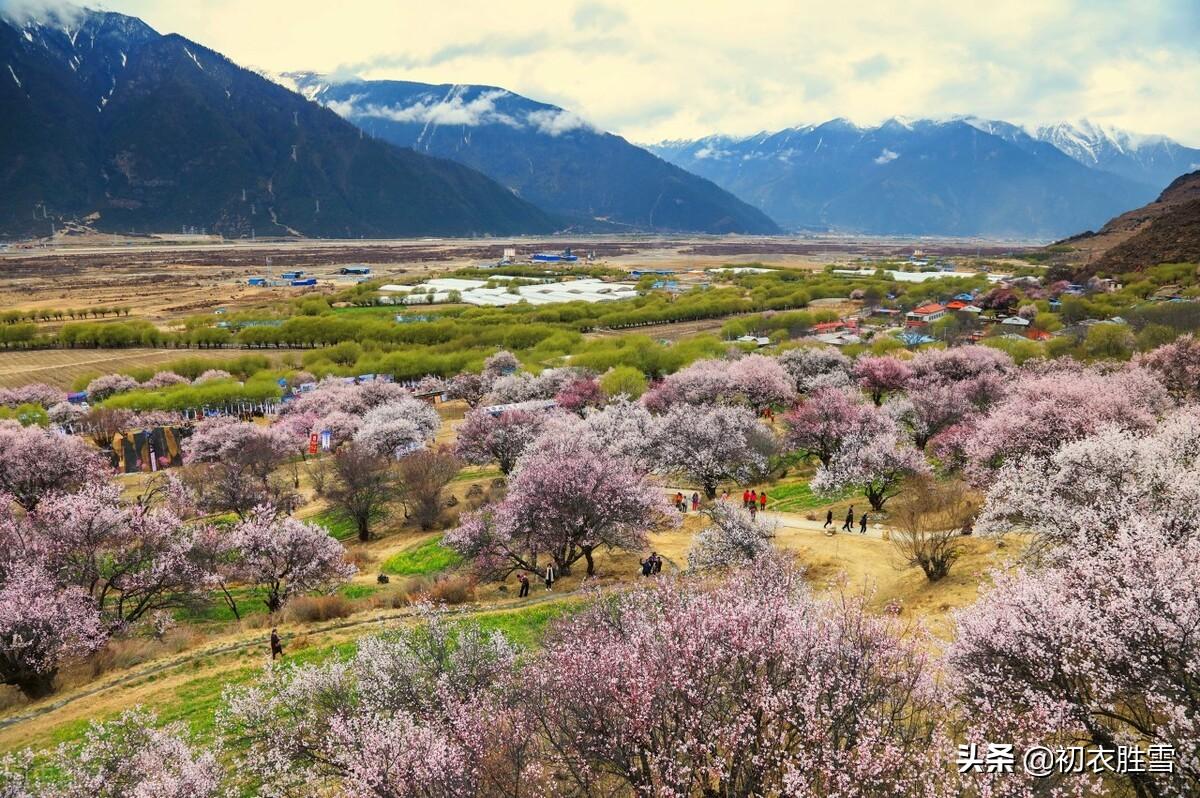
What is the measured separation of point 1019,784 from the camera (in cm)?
932

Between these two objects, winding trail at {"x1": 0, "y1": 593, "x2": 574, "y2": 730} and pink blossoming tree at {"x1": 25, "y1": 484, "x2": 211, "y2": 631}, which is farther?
pink blossoming tree at {"x1": 25, "y1": 484, "x2": 211, "y2": 631}

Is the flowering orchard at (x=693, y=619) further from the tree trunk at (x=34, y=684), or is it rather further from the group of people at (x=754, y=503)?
the group of people at (x=754, y=503)

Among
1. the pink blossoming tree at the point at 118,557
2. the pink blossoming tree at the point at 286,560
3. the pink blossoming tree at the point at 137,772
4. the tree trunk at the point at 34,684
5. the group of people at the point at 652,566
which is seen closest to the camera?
the pink blossoming tree at the point at 137,772

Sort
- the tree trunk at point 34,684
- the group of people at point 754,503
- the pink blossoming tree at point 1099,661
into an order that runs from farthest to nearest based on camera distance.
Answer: the group of people at point 754,503 → the tree trunk at point 34,684 → the pink blossoming tree at point 1099,661

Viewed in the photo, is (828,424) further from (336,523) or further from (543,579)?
(336,523)

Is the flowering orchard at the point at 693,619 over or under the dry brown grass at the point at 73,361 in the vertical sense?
over

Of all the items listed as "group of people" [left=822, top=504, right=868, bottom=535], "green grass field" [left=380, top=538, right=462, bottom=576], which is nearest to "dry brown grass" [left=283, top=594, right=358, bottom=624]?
"green grass field" [left=380, top=538, right=462, bottom=576]

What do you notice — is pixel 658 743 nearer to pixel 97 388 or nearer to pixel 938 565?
pixel 938 565

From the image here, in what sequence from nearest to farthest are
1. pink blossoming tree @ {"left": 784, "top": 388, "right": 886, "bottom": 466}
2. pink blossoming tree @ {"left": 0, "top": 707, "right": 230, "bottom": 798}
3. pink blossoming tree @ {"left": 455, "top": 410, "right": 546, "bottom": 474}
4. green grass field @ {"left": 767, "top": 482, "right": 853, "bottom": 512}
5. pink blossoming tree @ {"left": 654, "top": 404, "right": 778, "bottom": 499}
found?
pink blossoming tree @ {"left": 0, "top": 707, "right": 230, "bottom": 798} < green grass field @ {"left": 767, "top": 482, "right": 853, "bottom": 512} < pink blossoming tree @ {"left": 654, "top": 404, "right": 778, "bottom": 499} < pink blossoming tree @ {"left": 784, "top": 388, "right": 886, "bottom": 466} < pink blossoming tree @ {"left": 455, "top": 410, "right": 546, "bottom": 474}

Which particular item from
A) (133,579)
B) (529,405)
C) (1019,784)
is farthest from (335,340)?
(1019,784)

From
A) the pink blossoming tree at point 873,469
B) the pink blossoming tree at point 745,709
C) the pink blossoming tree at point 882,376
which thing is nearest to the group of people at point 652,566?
the pink blossoming tree at point 873,469

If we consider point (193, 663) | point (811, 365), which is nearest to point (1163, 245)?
point (811, 365)

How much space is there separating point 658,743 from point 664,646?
1.76m

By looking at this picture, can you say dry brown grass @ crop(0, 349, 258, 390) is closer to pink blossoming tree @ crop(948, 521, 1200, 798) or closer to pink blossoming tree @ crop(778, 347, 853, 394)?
pink blossoming tree @ crop(778, 347, 853, 394)
